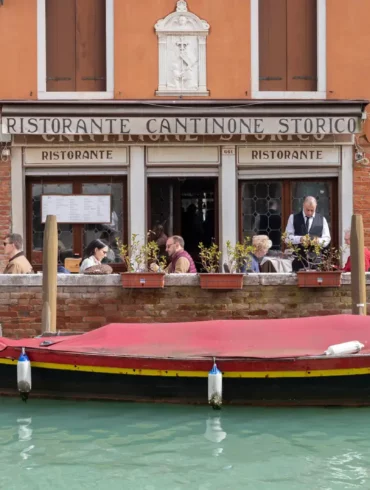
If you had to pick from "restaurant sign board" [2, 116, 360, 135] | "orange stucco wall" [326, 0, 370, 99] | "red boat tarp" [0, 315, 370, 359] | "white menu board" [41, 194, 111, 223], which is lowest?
"red boat tarp" [0, 315, 370, 359]

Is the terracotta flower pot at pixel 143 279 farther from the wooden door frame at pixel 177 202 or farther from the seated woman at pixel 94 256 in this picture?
the wooden door frame at pixel 177 202

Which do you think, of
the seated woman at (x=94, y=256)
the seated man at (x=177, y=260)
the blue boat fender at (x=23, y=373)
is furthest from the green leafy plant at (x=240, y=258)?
the blue boat fender at (x=23, y=373)

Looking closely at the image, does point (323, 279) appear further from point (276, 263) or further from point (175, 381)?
point (175, 381)

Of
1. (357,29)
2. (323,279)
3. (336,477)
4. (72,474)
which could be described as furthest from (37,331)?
(357,29)

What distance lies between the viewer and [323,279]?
1128cm

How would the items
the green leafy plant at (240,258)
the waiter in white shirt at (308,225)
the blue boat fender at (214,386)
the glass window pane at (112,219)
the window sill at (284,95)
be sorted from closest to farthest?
the blue boat fender at (214,386)
the green leafy plant at (240,258)
the waiter in white shirt at (308,225)
the window sill at (284,95)
the glass window pane at (112,219)

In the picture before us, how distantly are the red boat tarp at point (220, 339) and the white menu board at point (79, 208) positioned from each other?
13.2 ft

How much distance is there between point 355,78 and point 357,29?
1.95 ft

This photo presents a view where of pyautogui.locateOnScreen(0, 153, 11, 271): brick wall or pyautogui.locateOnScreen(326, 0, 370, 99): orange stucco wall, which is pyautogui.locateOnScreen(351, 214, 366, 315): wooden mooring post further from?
pyautogui.locateOnScreen(0, 153, 11, 271): brick wall

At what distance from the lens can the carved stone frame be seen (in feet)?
46.2

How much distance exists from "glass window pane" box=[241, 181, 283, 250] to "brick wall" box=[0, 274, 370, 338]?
2854 mm

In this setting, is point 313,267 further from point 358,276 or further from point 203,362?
point 203,362

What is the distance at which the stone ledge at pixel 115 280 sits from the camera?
36.9 ft

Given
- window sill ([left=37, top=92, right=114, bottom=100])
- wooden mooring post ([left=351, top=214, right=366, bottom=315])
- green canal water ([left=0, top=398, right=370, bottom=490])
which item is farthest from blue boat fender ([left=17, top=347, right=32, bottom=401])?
window sill ([left=37, top=92, right=114, bottom=100])
